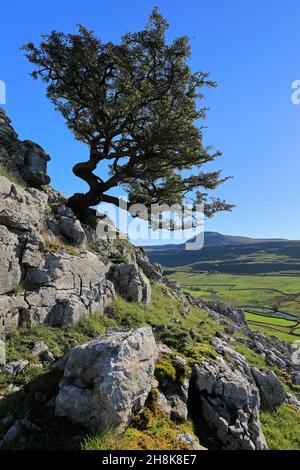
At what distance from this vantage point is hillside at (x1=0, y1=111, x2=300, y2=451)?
913 centimetres

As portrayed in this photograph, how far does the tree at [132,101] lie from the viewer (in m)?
27.7

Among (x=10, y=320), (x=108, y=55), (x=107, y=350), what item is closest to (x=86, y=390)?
(x=107, y=350)

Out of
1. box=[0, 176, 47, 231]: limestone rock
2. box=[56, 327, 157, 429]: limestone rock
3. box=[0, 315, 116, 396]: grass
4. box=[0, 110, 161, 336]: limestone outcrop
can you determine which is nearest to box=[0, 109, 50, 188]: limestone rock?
box=[0, 110, 161, 336]: limestone outcrop

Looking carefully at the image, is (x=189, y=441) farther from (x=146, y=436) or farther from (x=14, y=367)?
(x=14, y=367)

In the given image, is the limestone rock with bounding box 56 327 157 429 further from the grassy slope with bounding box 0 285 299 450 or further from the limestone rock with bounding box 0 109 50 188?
the limestone rock with bounding box 0 109 50 188

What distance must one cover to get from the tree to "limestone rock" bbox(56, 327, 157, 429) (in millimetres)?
20381

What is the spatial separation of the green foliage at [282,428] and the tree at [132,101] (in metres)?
18.8

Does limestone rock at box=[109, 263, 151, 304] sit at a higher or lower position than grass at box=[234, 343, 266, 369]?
higher

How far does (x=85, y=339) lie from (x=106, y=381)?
9317 mm

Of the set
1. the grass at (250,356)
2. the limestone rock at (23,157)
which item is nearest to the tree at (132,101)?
the limestone rock at (23,157)

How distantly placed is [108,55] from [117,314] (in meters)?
20.8

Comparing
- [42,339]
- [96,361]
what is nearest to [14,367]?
[42,339]

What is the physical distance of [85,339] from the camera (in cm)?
1809
